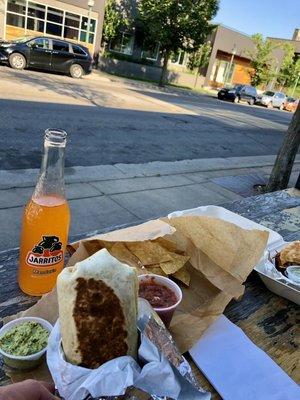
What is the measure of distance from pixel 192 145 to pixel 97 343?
30.8 ft

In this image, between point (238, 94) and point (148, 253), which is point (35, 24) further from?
point (148, 253)

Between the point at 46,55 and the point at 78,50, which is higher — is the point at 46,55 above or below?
below

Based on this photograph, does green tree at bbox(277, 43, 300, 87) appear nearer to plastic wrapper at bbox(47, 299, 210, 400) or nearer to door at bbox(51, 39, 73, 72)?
door at bbox(51, 39, 73, 72)

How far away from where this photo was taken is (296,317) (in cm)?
154

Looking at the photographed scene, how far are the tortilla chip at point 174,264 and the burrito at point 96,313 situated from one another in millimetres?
499

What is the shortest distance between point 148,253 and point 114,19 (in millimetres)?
28148

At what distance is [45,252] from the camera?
130 centimetres

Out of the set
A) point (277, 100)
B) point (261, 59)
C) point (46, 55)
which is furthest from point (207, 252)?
point (261, 59)

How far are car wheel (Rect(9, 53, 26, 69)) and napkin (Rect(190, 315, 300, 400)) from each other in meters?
18.2

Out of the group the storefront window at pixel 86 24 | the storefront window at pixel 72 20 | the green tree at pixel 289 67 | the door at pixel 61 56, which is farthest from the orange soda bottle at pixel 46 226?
the green tree at pixel 289 67

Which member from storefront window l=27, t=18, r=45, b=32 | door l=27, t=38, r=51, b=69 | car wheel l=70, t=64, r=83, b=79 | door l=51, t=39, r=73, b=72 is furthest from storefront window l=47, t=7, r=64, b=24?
door l=27, t=38, r=51, b=69

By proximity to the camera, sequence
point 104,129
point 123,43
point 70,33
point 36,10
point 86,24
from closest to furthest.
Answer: point 104,129, point 36,10, point 70,33, point 86,24, point 123,43

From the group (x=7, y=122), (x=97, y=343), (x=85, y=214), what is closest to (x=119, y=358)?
(x=97, y=343)

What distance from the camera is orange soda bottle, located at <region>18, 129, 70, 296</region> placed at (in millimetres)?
1286
